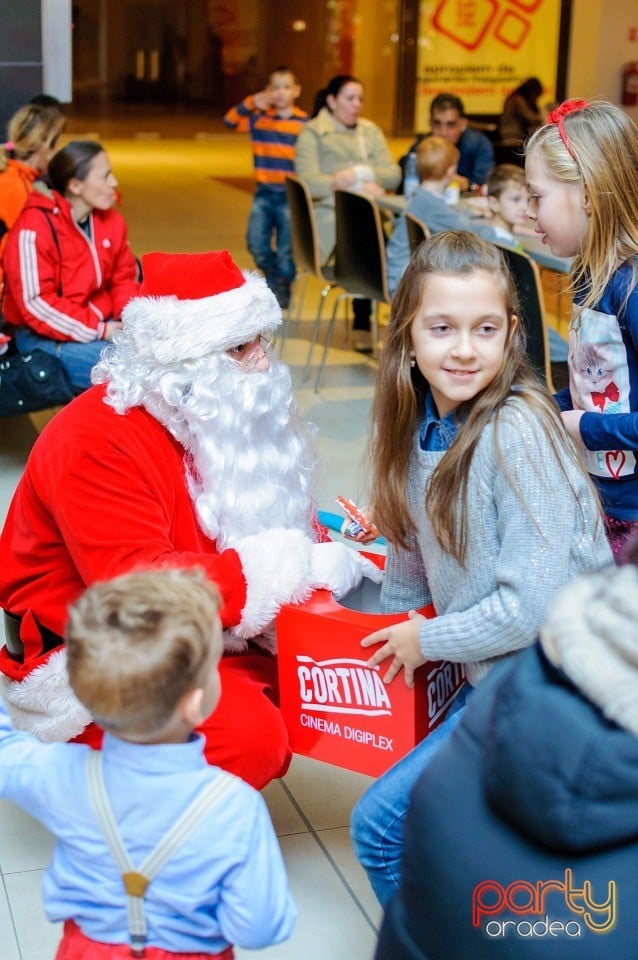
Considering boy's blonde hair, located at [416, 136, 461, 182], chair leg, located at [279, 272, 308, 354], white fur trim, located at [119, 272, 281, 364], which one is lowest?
chair leg, located at [279, 272, 308, 354]

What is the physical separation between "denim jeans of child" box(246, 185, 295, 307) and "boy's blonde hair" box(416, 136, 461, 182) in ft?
6.73

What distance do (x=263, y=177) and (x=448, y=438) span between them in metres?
6.62

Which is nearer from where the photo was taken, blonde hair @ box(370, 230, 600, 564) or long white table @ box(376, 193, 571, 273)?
blonde hair @ box(370, 230, 600, 564)

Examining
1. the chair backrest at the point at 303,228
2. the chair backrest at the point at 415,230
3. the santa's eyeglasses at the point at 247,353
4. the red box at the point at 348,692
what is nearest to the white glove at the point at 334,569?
the red box at the point at 348,692

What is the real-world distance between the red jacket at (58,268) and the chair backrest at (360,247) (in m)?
1.62

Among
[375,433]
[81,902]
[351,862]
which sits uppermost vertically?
[375,433]

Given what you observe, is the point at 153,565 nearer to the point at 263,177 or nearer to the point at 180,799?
the point at 180,799

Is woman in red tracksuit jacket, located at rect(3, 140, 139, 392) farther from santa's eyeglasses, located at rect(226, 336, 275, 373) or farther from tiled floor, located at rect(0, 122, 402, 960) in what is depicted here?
santa's eyeglasses, located at rect(226, 336, 275, 373)

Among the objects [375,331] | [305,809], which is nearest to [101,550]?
[305,809]

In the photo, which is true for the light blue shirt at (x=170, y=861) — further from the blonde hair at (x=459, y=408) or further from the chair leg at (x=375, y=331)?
the chair leg at (x=375, y=331)

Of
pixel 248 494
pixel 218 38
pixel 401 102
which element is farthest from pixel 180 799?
pixel 218 38

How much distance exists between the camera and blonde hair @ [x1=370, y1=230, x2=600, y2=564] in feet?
6.57

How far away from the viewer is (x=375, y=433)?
89.1 inches

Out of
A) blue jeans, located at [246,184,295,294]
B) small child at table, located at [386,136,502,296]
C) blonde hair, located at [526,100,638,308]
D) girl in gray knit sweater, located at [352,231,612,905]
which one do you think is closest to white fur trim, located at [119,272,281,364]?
girl in gray knit sweater, located at [352,231,612,905]
